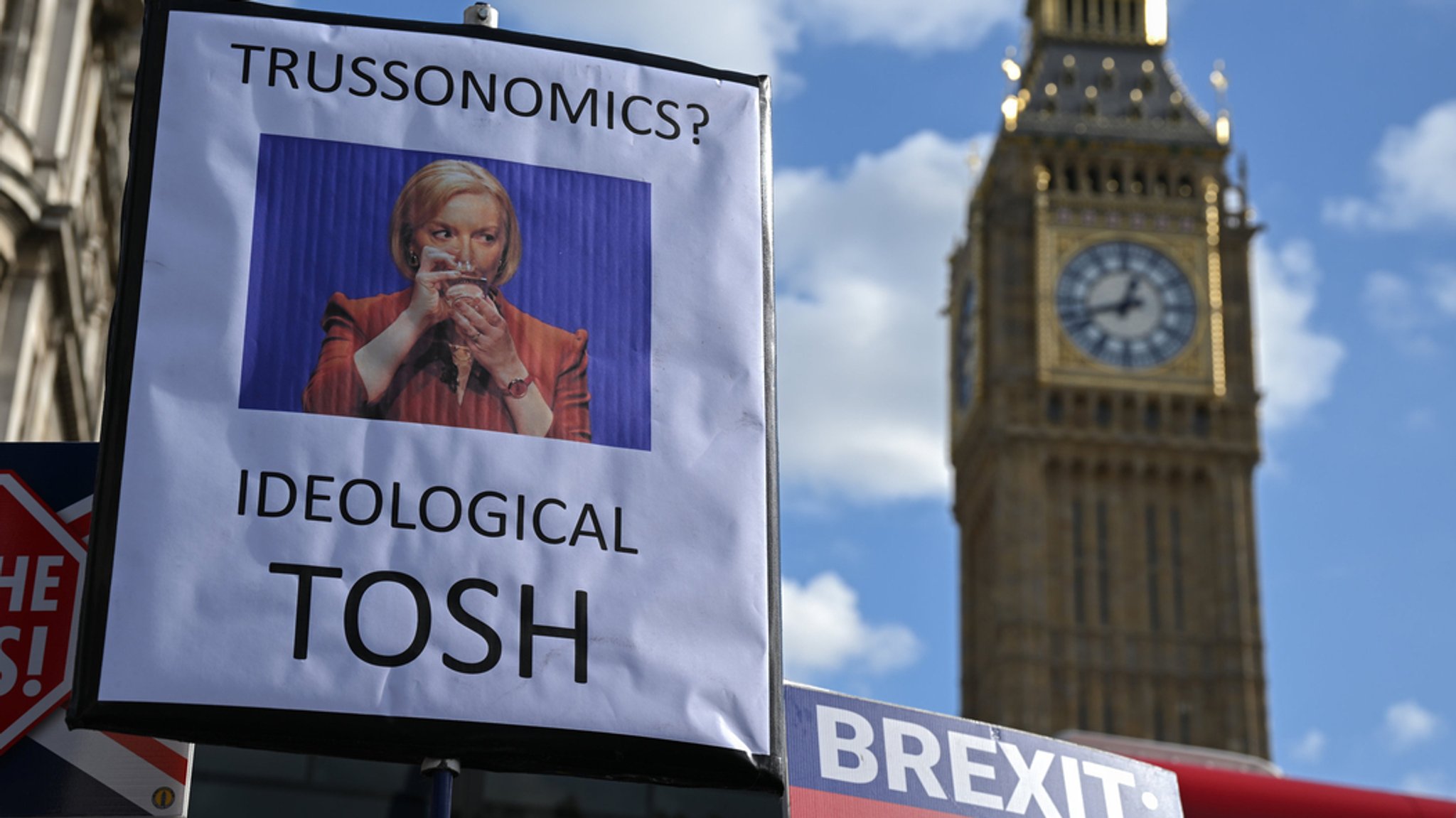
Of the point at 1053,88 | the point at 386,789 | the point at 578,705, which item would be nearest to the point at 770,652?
the point at 578,705

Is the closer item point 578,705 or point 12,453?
point 578,705

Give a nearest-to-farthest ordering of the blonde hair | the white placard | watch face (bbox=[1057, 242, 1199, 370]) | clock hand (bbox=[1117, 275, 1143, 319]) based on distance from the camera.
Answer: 1. the white placard
2. the blonde hair
3. clock hand (bbox=[1117, 275, 1143, 319])
4. watch face (bbox=[1057, 242, 1199, 370])

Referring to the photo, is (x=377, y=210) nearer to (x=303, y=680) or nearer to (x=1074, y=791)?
(x=303, y=680)

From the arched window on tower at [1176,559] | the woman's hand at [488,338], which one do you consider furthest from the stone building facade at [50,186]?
the arched window on tower at [1176,559]

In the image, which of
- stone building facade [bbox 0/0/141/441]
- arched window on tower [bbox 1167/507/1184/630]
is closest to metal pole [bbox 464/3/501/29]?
stone building facade [bbox 0/0/141/441]

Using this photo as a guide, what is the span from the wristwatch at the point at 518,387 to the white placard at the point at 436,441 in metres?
0.10

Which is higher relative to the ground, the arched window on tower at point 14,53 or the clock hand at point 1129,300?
the clock hand at point 1129,300

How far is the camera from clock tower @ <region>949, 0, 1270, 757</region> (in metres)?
73.6

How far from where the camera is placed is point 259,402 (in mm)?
6727

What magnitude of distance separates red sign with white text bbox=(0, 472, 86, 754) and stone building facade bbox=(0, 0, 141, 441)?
15.0 m

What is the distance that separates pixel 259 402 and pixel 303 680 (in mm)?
895

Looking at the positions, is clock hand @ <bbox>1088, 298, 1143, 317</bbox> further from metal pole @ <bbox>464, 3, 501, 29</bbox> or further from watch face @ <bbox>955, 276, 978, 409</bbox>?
metal pole @ <bbox>464, 3, 501, 29</bbox>

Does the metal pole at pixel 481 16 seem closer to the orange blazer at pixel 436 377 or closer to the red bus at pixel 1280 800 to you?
the orange blazer at pixel 436 377

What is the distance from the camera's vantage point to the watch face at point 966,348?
78.6m
